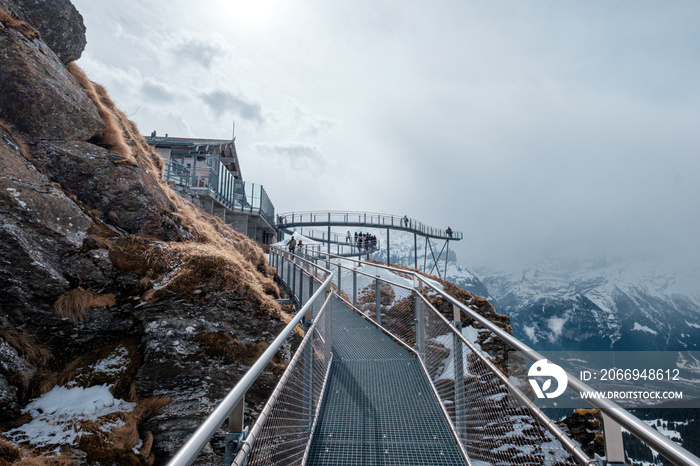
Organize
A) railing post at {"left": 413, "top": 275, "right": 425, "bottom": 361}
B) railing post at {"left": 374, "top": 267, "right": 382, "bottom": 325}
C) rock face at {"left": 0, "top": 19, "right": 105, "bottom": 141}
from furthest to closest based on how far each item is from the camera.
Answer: railing post at {"left": 374, "top": 267, "right": 382, "bottom": 325}, rock face at {"left": 0, "top": 19, "right": 105, "bottom": 141}, railing post at {"left": 413, "top": 275, "right": 425, "bottom": 361}

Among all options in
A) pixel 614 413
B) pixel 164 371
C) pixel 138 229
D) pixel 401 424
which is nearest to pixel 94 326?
pixel 164 371

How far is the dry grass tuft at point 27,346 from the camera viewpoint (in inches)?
226

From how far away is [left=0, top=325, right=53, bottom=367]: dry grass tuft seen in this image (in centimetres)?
573

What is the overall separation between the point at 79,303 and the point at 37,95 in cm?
607

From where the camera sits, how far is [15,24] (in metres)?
9.38

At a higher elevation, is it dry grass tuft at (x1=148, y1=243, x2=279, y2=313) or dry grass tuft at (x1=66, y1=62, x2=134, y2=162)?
dry grass tuft at (x1=66, y1=62, x2=134, y2=162)

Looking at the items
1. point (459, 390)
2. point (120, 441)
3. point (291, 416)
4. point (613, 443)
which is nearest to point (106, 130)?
point (120, 441)

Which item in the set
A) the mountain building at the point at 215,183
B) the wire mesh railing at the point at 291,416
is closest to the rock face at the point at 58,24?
the mountain building at the point at 215,183

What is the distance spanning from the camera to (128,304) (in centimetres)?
685

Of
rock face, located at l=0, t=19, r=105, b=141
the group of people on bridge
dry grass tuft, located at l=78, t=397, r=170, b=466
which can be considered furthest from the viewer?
the group of people on bridge

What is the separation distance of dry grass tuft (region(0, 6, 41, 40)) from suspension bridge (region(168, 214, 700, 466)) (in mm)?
10319

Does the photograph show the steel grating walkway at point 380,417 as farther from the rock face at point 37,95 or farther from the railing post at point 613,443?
the rock face at point 37,95

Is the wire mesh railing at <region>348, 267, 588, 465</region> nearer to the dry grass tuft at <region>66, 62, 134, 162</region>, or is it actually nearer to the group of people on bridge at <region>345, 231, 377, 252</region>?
the dry grass tuft at <region>66, 62, 134, 162</region>

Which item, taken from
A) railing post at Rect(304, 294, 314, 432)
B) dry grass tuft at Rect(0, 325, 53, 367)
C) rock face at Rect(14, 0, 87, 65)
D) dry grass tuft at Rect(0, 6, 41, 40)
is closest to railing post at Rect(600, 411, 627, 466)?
railing post at Rect(304, 294, 314, 432)
